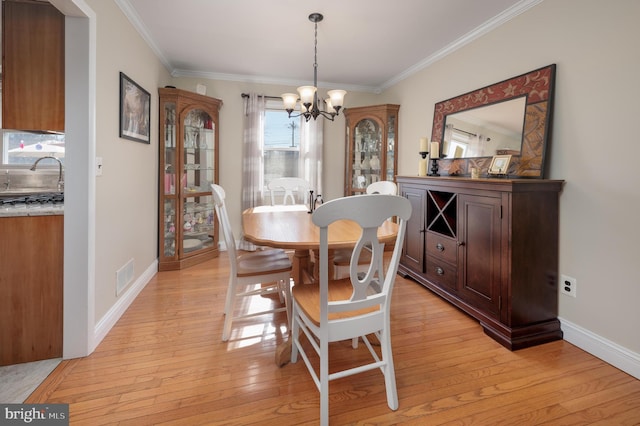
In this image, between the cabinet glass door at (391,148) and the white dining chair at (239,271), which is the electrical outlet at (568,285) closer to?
the white dining chair at (239,271)

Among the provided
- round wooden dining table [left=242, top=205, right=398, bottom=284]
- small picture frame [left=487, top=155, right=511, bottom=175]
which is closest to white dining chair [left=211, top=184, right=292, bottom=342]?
round wooden dining table [left=242, top=205, right=398, bottom=284]

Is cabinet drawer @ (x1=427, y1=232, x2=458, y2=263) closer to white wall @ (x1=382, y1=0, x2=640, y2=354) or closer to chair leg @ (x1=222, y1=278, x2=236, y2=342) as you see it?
white wall @ (x1=382, y1=0, x2=640, y2=354)

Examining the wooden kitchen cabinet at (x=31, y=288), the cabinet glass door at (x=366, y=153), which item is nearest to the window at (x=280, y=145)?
the cabinet glass door at (x=366, y=153)

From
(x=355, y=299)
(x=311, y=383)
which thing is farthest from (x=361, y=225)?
(x=311, y=383)

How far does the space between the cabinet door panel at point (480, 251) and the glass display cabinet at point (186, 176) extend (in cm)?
298

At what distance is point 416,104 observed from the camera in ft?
12.5

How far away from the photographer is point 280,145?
4.43m

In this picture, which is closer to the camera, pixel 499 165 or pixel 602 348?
pixel 602 348

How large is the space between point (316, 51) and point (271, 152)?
5.16ft

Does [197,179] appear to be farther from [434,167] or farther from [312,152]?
[434,167]

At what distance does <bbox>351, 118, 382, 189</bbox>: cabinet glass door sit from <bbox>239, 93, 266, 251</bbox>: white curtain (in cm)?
134

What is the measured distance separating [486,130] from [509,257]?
124cm

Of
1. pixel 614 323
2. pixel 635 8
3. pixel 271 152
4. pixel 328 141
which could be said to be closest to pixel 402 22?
pixel 635 8

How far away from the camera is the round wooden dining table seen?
1.63 metres
